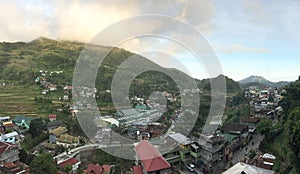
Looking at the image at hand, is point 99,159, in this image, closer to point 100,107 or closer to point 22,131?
point 22,131

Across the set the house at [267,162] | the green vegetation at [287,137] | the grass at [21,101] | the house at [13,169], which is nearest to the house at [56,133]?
the house at [13,169]

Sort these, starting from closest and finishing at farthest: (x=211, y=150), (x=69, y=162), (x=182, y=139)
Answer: (x=211, y=150) → (x=69, y=162) → (x=182, y=139)

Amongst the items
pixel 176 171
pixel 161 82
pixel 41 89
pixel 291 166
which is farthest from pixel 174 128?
pixel 161 82

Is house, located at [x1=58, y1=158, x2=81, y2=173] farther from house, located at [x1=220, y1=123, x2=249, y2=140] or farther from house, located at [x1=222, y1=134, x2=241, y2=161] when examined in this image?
house, located at [x1=220, y1=123, x2=249, y2=140]

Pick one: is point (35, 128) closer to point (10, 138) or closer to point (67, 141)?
point (10, 138)

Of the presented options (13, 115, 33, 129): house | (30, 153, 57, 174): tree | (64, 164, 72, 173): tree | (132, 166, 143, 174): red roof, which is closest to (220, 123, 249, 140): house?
(132, 166, 143, 174): red roof

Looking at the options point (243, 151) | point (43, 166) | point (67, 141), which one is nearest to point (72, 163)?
point (43, 166)
